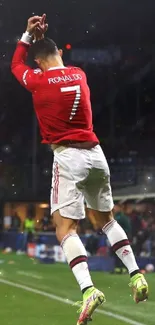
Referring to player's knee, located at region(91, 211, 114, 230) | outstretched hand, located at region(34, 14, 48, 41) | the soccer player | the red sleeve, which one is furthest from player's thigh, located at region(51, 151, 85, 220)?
outstretched hand, located at region(34, 14, 48, 41)

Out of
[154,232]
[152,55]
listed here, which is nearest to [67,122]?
[154,232]

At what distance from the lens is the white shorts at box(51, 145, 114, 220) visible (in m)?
4.54

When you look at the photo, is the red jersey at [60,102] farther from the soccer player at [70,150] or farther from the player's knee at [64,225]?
the player's knee at [64,225]

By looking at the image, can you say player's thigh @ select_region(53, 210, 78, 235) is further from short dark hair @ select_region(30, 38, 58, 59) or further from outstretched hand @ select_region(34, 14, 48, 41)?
outstretched hand @ select_region(34, 14, 48, 41)

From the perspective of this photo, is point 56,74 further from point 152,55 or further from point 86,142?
point 152,55

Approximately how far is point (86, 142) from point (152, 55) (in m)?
29.4

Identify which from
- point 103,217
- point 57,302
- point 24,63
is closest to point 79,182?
point 103,217

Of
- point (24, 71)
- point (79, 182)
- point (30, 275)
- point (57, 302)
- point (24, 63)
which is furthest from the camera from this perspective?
point (30, 275)

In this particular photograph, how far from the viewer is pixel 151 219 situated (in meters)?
19.1

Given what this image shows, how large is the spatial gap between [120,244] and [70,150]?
2.40 feet

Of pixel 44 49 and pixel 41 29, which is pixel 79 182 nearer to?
pixel 44 49

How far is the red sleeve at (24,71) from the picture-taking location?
183 inches

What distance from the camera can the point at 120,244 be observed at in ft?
15.6

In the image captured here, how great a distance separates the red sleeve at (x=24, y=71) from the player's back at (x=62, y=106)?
0.14 ft
